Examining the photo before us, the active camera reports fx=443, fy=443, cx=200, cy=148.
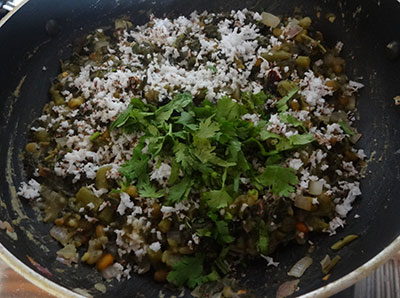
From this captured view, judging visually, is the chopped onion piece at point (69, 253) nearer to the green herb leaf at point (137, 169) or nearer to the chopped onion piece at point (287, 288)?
the green herb leaf at point (137, 169)

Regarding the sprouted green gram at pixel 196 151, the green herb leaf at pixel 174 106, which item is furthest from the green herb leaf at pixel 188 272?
the green herb leaf at pixel 174 106

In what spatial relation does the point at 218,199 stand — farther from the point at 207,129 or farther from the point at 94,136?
the point at 94,136

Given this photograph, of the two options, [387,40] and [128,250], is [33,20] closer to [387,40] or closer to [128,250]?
[128,250]

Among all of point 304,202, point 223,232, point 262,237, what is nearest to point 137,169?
point 223,232

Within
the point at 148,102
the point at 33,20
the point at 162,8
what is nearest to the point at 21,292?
the point at 148,102

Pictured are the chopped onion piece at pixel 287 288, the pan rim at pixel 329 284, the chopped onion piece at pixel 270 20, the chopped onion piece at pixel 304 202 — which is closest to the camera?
the pan rim at pixel 329 284

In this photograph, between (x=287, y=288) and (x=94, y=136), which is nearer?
(x=287, y=288)
